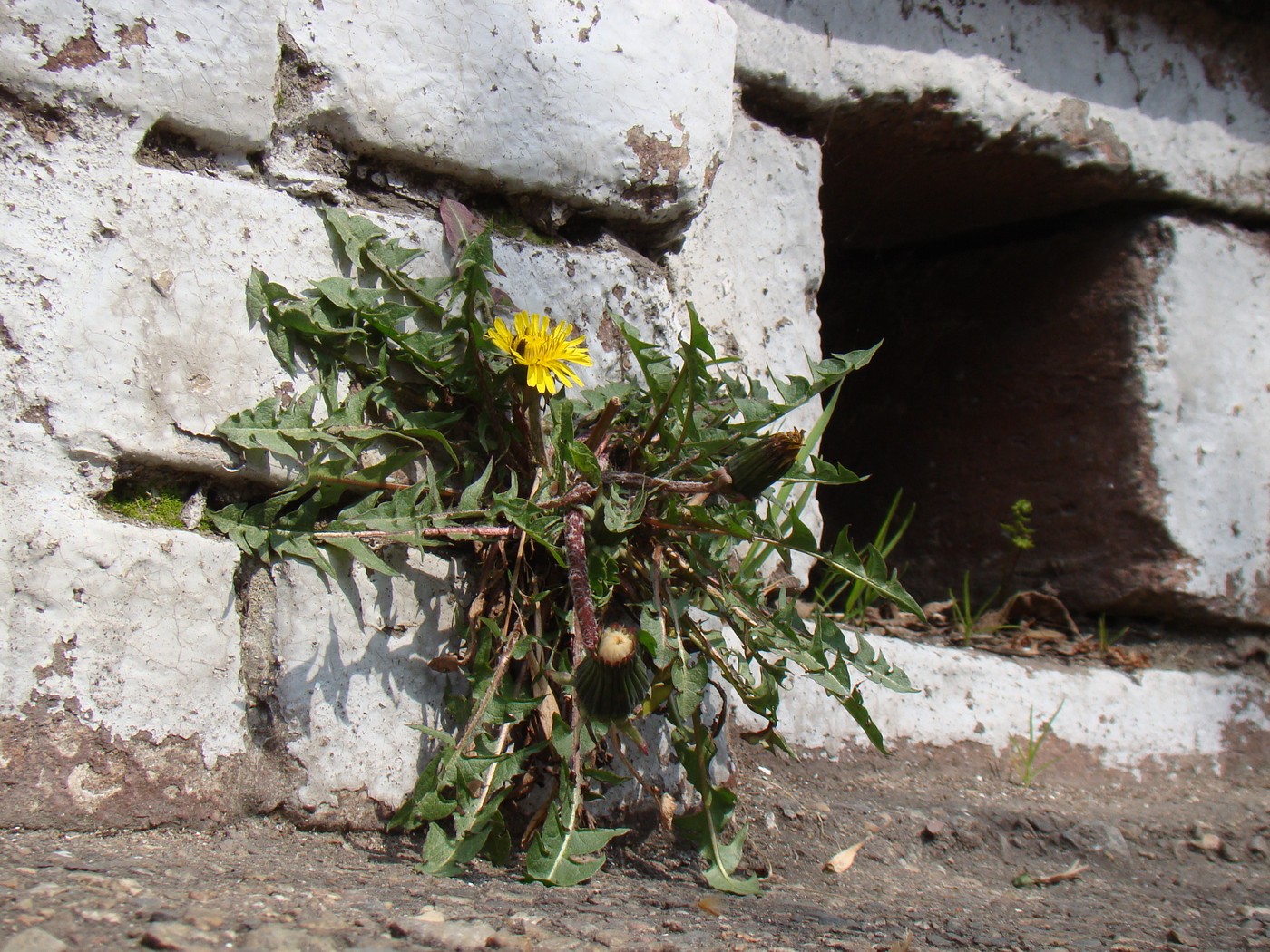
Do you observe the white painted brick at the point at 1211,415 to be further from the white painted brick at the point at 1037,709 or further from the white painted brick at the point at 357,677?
the white painted brick at the point at 357,677

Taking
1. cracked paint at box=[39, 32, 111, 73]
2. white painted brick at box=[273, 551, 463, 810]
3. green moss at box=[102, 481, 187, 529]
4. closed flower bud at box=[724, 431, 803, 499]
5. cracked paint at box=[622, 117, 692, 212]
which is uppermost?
cracked paint at box=[622, 117, 692, 212]

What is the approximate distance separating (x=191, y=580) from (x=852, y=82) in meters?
1.46

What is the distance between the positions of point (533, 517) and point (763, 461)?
0.93 ft

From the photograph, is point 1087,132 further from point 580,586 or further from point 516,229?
point 580,586

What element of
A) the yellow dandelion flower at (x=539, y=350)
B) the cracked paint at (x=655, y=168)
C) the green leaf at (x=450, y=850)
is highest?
the cracked paint at (x=655, y=168)

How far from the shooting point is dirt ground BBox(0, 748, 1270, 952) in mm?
849

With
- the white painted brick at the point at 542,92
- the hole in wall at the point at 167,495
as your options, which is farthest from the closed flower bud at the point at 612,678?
the white painted brick at the point at 542,92

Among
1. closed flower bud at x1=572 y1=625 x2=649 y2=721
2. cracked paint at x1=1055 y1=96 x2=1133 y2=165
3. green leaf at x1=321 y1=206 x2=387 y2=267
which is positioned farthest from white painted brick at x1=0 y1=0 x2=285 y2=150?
cracked paint at x1=1055 y1=96 x2=1133 y2=165

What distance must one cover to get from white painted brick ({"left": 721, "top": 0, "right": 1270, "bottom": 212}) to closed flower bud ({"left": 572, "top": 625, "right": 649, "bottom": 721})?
117cm

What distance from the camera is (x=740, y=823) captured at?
4.62 feet

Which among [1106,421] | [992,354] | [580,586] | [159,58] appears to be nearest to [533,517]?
[580,586]

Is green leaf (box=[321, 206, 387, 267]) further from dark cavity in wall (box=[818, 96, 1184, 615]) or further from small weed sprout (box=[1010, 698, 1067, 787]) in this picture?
small weed sprout (box=[1010, 698, 1067, 787])

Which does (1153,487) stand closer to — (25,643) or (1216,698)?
(1216,698)

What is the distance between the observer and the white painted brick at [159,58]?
1126 mm
